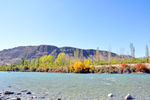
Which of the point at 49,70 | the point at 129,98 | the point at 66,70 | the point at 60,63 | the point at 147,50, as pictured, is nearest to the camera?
the point at 129,98

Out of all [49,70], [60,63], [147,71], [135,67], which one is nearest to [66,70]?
[49,70]

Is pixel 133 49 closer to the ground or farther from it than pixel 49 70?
farther from it

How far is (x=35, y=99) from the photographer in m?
10.5

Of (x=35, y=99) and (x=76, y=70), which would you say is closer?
(x=35, y=99)

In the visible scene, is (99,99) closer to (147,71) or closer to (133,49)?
(147,71)

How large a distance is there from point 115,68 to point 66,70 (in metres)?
32.7

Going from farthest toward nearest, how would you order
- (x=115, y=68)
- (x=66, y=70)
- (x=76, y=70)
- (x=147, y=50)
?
(x=147, y=50) < (x=66, y=70) < (x=76, y=70) < (x=115, y=68)

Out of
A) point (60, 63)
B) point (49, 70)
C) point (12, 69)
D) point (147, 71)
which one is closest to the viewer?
point (147, 71)

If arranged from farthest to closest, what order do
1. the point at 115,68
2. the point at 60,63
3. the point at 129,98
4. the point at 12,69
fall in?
the point at 12,69 → the point at 60,63 → the point at 115,68 → the point at 129,98

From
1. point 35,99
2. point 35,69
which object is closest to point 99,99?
point 35,99

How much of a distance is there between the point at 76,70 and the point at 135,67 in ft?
115

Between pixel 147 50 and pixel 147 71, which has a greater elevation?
pixel 147 50

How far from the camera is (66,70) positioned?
3652 inches

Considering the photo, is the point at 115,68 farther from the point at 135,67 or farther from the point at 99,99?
the point at 99,99
